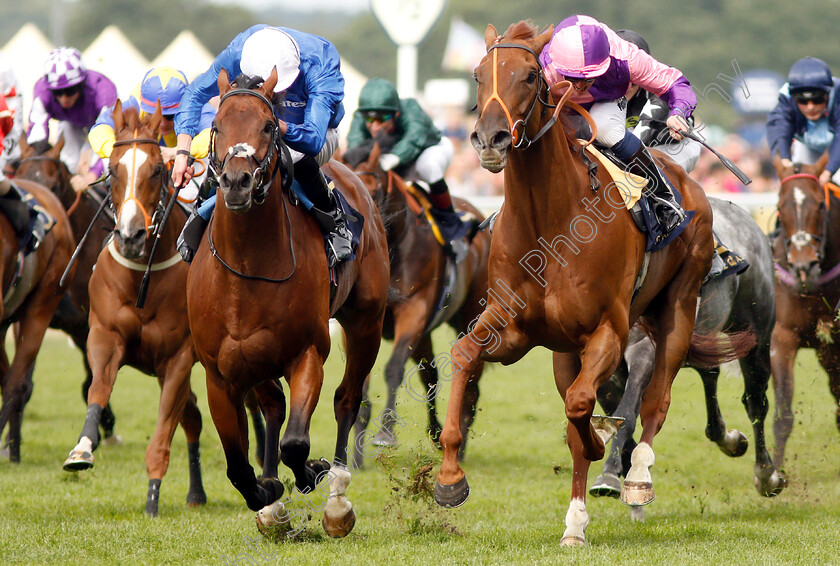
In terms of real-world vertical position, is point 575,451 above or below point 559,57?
below

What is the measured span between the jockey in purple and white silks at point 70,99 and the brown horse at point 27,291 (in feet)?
1.87

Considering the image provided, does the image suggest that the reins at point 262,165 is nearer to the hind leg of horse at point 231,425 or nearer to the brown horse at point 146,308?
the hind leg of horse at point 231,425

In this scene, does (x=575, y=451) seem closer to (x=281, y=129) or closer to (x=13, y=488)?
(x=281, y=129)

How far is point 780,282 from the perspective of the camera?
8055 mm

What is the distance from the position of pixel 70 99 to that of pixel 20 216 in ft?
6.02

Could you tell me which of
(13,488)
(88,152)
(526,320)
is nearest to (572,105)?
(526,320)

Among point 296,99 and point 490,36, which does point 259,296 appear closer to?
point 296,99

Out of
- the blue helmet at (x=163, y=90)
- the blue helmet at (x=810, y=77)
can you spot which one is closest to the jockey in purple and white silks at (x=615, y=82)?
the blue helmet at (x=810, y=77)

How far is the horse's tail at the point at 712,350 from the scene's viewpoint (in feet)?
21.2

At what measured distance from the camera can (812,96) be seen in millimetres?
8133

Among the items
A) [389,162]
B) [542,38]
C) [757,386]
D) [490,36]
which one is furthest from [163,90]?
[757,386]

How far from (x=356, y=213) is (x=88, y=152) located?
3875 mm

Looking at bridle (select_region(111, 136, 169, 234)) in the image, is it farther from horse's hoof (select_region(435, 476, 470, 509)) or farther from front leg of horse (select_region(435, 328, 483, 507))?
horse's hoof (select_region(435, 476, 470, 509))

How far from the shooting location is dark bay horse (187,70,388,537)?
4.75 m
